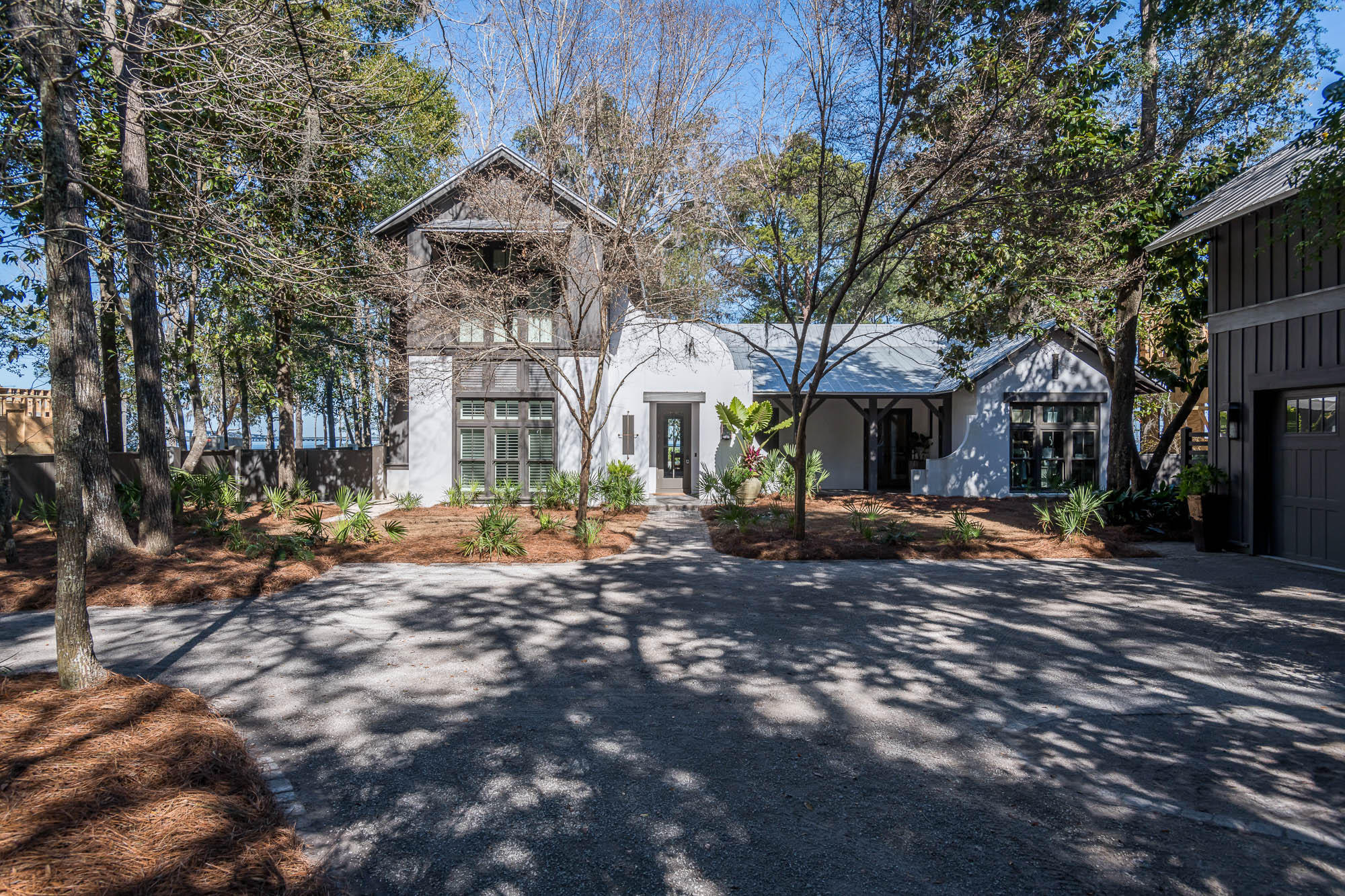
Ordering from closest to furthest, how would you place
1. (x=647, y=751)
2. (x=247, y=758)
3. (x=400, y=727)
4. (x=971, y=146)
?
(x=247, y=758), (x=647, y=751), (x=400, y=727), (x=971, y=146)

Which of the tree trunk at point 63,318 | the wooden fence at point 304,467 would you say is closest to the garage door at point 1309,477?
the tree trunk at point 63,318

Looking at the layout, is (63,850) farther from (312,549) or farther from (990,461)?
(990,461)

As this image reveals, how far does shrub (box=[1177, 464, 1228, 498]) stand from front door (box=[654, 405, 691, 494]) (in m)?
11.0

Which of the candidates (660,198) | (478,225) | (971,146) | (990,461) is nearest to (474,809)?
(971,146)

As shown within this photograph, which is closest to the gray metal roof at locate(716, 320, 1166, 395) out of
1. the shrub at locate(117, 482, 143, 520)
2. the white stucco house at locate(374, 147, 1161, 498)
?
the white stucco house at locate(374, 147, 1161, 498)

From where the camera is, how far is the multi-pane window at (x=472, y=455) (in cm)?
1709

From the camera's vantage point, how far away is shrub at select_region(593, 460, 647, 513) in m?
15.4

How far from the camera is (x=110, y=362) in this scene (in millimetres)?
14414

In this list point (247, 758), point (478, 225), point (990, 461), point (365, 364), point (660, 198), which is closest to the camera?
point (247, 758)

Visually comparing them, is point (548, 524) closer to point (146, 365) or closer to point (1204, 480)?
point (146, 365)

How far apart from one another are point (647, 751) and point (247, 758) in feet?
6.78

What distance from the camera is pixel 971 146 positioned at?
8.87 meters

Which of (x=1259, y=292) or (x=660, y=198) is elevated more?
(x=660, y=198)

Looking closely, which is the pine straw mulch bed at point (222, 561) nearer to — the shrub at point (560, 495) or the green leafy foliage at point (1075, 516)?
the shrub at point (560, 495)
